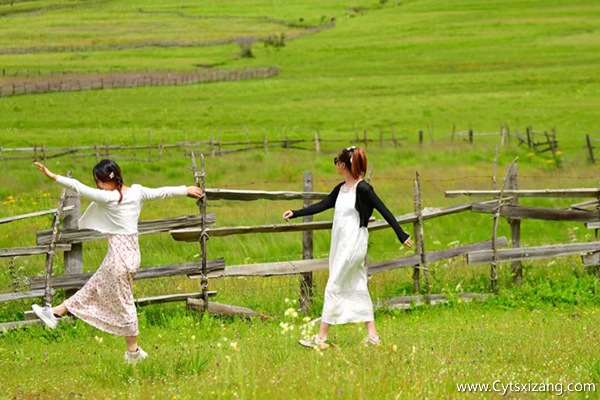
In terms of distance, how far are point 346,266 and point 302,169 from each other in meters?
18.8

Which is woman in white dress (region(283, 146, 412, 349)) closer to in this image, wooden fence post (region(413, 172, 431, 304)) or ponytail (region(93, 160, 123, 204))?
ponytail (region(93, 160, 123, 204))

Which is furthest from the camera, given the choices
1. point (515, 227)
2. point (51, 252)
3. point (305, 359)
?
point (515, 227)

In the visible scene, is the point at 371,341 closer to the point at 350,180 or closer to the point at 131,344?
the point at 350,180

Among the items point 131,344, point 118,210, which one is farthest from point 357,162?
point 131,344

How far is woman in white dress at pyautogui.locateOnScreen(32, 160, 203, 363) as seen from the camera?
892cm

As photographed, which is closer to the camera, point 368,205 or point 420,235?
point 368,205

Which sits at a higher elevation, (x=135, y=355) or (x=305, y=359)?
(x=305, y=359)

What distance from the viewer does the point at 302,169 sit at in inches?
1112

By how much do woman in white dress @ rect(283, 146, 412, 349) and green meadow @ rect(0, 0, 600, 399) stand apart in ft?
0.88

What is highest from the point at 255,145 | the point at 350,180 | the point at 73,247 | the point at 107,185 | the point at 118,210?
the point at 107,185

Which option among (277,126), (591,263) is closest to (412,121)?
(277,126)

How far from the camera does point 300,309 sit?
12258 millimetres

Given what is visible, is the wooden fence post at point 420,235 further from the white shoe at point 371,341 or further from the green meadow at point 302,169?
the white shoe at point 371,341

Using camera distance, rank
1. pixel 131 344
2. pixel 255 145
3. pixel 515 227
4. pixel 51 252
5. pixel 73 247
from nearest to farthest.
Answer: pixel 131 344, pixel 51 252, pixel 73 247, pixel 515 227, pixel 255 145
